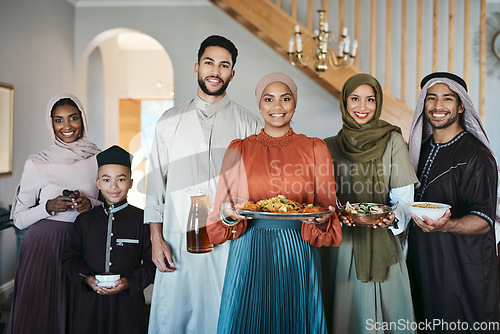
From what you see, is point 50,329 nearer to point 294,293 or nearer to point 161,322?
point 161,322

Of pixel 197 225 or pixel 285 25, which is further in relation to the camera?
pixel 285 25

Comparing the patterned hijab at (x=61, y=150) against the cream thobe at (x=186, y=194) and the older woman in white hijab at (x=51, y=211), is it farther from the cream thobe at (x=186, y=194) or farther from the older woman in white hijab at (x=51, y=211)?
the cream thobe at (x=186, y=194)

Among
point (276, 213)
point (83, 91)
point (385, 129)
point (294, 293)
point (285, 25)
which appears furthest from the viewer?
point (83, 91)

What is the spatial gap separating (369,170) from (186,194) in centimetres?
78

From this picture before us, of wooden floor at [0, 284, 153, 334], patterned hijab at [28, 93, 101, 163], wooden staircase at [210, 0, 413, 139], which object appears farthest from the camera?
wooden staircase at [210, 0, 413, 139]

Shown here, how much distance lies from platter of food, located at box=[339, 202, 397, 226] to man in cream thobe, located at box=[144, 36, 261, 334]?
547 mm

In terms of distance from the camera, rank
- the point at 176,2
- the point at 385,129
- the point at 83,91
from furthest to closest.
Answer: the point at 83,91 < the point at 176,2 < the point at 385,129

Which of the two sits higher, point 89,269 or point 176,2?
point 176,2

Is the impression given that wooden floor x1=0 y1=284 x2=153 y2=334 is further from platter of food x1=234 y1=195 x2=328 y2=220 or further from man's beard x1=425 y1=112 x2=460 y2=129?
man's beard x1=425 y1=112 x2=460 y2=129

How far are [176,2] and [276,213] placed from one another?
3760 millimetres

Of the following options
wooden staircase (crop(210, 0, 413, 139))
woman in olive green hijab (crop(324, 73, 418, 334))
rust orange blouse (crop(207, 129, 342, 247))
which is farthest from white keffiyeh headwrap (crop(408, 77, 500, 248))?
wooden staircase (crop(210, 0, 413, 139))

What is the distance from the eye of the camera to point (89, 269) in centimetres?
193

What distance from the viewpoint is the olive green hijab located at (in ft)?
5.85

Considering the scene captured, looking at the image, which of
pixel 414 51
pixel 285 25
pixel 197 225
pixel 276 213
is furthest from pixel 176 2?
pixel 276 213
